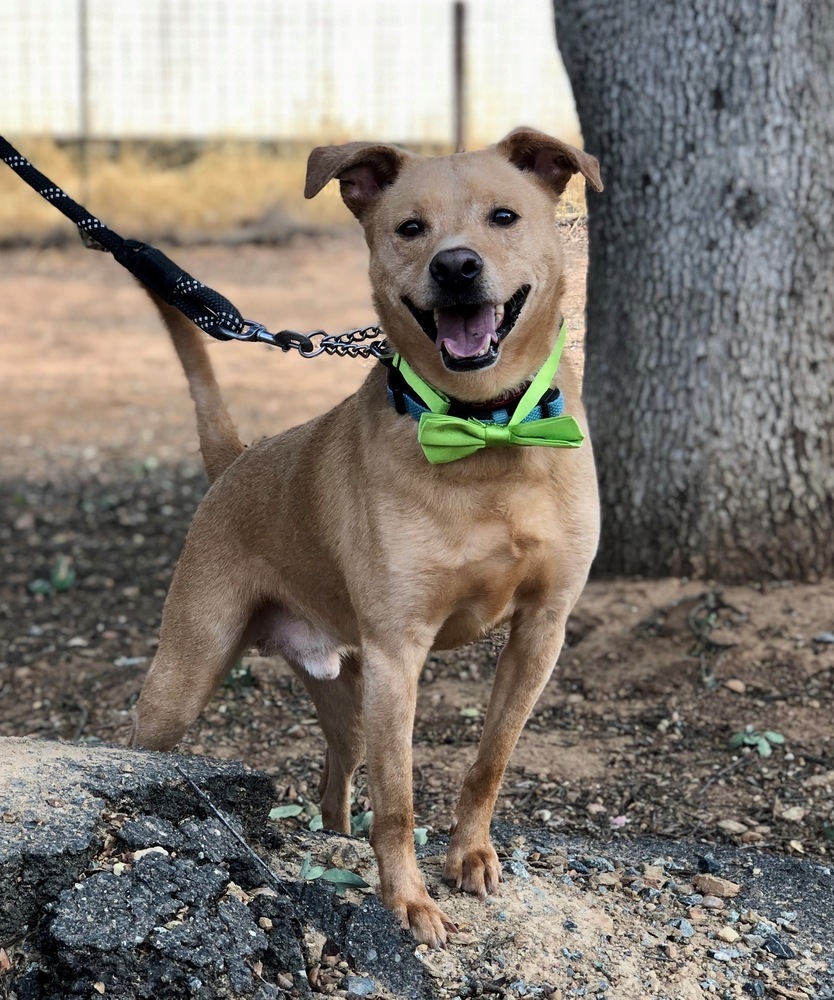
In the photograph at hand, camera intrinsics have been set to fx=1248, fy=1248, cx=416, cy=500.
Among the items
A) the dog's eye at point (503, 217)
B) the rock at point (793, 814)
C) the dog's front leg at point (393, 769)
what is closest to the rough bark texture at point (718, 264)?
the rock at point (793, 814)

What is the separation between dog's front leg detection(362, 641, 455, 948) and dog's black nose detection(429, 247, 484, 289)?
89 centimetres

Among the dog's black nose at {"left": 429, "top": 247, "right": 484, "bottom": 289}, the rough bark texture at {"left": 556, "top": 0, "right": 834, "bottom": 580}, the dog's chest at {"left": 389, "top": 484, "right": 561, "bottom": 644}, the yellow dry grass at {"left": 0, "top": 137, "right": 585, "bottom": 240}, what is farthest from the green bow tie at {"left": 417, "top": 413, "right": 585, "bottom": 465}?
the yellow dry grass at {"left": 0, "top": 137, "right": 585, "bottom": 240}

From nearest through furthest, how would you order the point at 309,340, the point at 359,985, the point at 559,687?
the point at 359,985 → the point at 309,340 → the point at 559,687

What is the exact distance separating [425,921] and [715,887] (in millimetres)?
860

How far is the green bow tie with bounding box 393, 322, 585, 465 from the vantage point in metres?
3.04

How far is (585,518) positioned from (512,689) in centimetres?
50

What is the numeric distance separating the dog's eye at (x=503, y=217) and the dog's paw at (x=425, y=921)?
5.51ft

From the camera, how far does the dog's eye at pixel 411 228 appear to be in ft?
10.3

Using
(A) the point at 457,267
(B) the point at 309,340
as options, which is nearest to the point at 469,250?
(A) the point at 457,267

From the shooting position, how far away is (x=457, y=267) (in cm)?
286

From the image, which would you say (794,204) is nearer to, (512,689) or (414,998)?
(512,689)

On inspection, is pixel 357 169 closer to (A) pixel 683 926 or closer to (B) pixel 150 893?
(B) pixel 150 893

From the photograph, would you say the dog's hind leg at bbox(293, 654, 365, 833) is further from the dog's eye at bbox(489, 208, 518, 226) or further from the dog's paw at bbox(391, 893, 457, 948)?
the dog's eye at bbox(489, 208, 518, 226)

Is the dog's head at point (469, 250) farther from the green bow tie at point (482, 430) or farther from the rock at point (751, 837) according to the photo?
the rock at point (751, 837)
